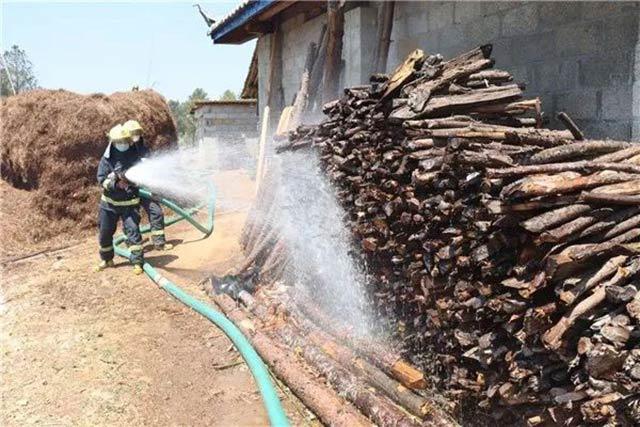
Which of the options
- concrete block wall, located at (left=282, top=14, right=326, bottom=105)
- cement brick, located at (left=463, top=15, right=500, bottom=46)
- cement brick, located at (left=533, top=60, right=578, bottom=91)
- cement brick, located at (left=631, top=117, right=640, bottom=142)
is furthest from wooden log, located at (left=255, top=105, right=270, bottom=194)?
cement brick, located at (left=631, top=117, right=640, bottom=142)

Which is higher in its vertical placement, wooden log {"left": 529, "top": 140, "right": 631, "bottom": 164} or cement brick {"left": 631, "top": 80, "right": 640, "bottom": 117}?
cement brick {"left": 631, "top": 80, "right": 640, "bottom": 117}

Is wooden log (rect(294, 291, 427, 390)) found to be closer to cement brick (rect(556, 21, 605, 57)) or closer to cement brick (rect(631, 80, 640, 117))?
cement brick (rect(631, 80, 640, 117))

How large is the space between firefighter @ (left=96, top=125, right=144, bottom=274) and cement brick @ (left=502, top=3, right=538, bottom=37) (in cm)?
577

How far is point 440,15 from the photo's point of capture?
20.5 feet

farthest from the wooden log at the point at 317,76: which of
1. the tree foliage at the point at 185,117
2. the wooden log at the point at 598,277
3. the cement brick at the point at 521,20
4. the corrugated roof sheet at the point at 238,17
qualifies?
the tree foliage at the point at 185,117

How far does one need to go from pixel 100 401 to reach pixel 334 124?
10.6ft

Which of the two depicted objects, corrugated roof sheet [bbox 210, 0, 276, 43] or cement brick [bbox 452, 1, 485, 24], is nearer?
cement brick [bbox 452, 1, 485, 24]

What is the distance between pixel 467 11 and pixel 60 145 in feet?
30.5

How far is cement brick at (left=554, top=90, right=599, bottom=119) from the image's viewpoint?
4562mm

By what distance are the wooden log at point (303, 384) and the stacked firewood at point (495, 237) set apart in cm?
73

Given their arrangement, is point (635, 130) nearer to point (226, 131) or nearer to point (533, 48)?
point (533, 48)

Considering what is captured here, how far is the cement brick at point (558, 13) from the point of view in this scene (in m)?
4.67

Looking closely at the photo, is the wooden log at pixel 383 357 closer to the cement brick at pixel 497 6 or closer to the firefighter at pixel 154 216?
the cement brick at pixel 497 6

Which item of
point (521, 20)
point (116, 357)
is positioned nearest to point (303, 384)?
point (116, 357)
